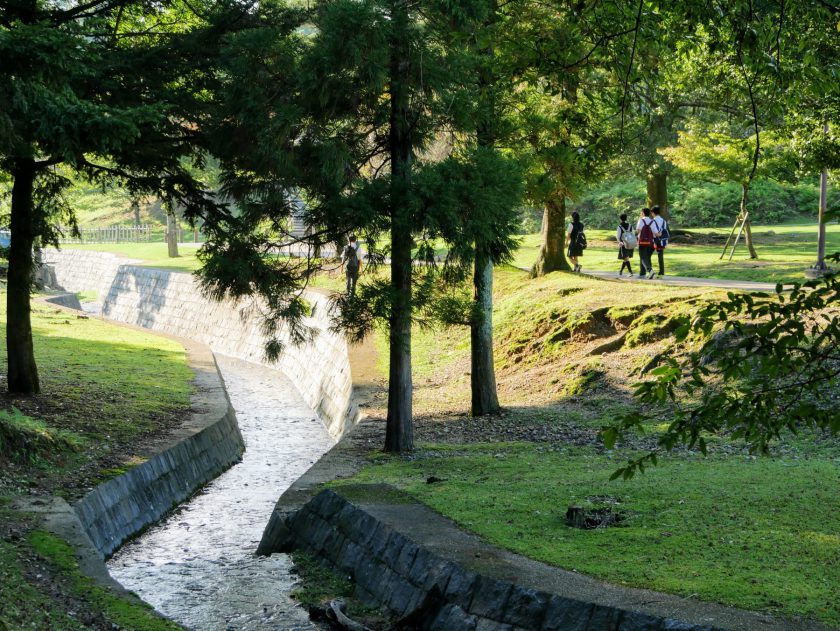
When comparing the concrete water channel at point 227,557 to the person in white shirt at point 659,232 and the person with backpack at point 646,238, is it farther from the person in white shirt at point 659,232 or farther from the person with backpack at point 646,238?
the person in white shirt at point 659,232

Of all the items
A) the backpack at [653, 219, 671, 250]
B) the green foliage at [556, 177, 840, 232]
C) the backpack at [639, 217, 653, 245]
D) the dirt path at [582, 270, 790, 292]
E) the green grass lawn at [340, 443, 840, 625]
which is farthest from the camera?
the green foliage at [556, 177, 840, 232]

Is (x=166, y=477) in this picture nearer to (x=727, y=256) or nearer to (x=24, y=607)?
(x=24, y=607)

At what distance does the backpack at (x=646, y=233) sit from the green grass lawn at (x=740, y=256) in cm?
231

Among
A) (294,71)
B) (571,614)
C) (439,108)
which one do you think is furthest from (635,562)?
(294,71)

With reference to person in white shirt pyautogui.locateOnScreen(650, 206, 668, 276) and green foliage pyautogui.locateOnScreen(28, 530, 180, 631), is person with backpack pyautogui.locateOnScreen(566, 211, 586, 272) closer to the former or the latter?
person in white shirt pyautogui.locateOnScreen(650, 206, 668, 276)

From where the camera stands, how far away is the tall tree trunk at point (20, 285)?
15344 mm

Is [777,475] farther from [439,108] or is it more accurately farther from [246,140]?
[246,140]

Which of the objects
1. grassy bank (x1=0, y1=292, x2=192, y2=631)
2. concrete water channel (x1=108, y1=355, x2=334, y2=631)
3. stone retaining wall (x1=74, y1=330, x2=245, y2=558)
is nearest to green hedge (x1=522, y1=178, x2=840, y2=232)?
grassy bank (x1=0, y1=292, x2=192, y2=631)

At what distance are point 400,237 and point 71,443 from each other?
499 cm

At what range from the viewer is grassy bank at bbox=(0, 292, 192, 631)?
7555 millimetres

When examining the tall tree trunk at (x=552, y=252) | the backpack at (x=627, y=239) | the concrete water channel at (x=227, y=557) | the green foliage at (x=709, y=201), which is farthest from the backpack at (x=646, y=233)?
the green foliage at (x=709, y=201)

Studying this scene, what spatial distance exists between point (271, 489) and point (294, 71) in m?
5.90

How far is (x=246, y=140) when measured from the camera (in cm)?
1365

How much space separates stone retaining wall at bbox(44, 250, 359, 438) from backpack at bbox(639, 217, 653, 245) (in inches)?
303
